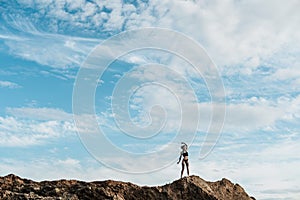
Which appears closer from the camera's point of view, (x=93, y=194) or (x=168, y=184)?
(x=93, y=194)

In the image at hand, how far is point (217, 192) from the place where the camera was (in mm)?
26812

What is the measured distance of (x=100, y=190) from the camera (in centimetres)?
2459

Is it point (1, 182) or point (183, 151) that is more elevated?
point (183, 151)

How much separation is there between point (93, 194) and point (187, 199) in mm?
5168

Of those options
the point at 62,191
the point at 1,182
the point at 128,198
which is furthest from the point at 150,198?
the point at 1,182

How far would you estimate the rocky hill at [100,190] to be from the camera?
965 inches

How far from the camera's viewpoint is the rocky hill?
24516 millimetres

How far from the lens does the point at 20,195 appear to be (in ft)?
80.0

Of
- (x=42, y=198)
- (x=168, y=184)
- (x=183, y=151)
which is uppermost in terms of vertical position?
(x=183, y=151)

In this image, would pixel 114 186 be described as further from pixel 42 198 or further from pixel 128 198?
pixel 42 198

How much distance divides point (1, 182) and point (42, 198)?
120 inches

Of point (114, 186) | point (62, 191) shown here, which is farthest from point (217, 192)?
point (62, 191)

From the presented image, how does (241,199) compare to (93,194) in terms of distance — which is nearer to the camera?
(93,194)

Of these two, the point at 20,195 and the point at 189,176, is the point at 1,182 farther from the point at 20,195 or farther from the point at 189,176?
the point at 189,176
